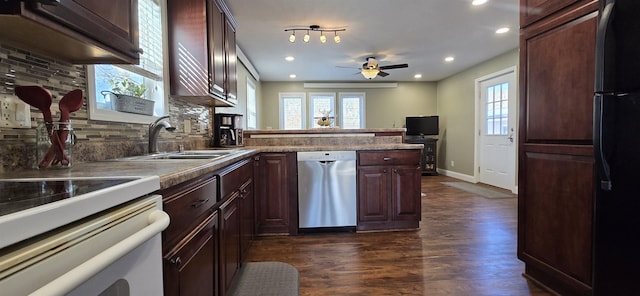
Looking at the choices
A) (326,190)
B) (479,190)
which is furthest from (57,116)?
(479,190)

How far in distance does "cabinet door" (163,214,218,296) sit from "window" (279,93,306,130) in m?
5.93

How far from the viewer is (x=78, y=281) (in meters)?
0.44

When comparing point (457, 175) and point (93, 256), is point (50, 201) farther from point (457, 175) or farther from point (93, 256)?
point (457, 175)

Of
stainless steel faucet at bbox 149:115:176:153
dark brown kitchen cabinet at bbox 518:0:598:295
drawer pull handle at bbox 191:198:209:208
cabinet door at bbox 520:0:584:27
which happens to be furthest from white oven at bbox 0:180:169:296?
cabinet door at bbox 520:0:584:27

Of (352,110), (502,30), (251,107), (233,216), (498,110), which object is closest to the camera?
(233,216)

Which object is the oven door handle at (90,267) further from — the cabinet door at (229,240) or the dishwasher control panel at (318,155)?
the dishwasher control panel at (318,155)

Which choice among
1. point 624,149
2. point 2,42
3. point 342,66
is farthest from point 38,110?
point 342,66

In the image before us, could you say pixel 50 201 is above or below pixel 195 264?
above

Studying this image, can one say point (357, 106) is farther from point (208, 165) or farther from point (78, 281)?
point (78, 281)

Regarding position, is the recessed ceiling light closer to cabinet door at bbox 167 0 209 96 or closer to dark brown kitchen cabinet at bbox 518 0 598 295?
dark brown kitchen cabinet at bbox 518 0 598 295

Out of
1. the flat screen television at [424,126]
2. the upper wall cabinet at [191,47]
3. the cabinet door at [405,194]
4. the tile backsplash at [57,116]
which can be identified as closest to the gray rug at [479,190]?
the flat screen television at [424,126]

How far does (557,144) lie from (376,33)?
9.10 ft

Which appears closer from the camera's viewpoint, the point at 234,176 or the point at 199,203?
the point at 199,203

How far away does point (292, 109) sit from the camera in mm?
7195
